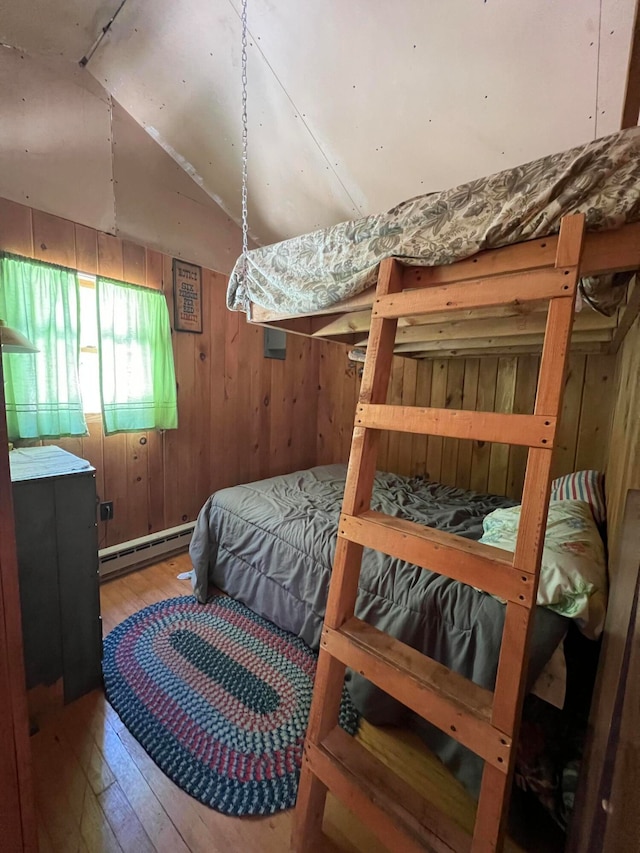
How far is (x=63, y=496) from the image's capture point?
1375 mm

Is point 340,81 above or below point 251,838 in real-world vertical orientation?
above

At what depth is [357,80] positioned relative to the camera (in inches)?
66.7

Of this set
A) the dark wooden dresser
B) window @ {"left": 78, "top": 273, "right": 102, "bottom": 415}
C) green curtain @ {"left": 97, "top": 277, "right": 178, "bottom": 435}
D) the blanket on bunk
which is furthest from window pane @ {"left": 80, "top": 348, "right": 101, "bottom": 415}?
the blanket on bunk

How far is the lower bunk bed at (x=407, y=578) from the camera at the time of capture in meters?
1.04

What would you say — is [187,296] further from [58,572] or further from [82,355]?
[58,572]

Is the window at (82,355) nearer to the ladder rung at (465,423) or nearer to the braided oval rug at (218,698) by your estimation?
the braided oval rug at (218,698)

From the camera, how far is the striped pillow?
1.58 metres

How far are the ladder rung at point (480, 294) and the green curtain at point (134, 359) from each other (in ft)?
6.36

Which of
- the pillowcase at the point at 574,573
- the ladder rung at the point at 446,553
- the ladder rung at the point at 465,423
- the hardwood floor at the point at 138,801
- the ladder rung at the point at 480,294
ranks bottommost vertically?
the hardwood floor at the point at 138,801

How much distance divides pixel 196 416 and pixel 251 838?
2338 millimetres

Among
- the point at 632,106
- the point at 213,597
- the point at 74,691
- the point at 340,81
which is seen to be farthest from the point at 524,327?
the point at 74,691

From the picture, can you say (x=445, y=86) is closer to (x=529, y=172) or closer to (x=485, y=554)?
(x=529, y=172)

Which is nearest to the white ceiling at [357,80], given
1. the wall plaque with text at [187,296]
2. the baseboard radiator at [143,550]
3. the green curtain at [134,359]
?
the wall plaque with text at [187,296]

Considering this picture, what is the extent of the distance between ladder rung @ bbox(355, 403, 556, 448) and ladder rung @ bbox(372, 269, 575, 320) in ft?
0.88
